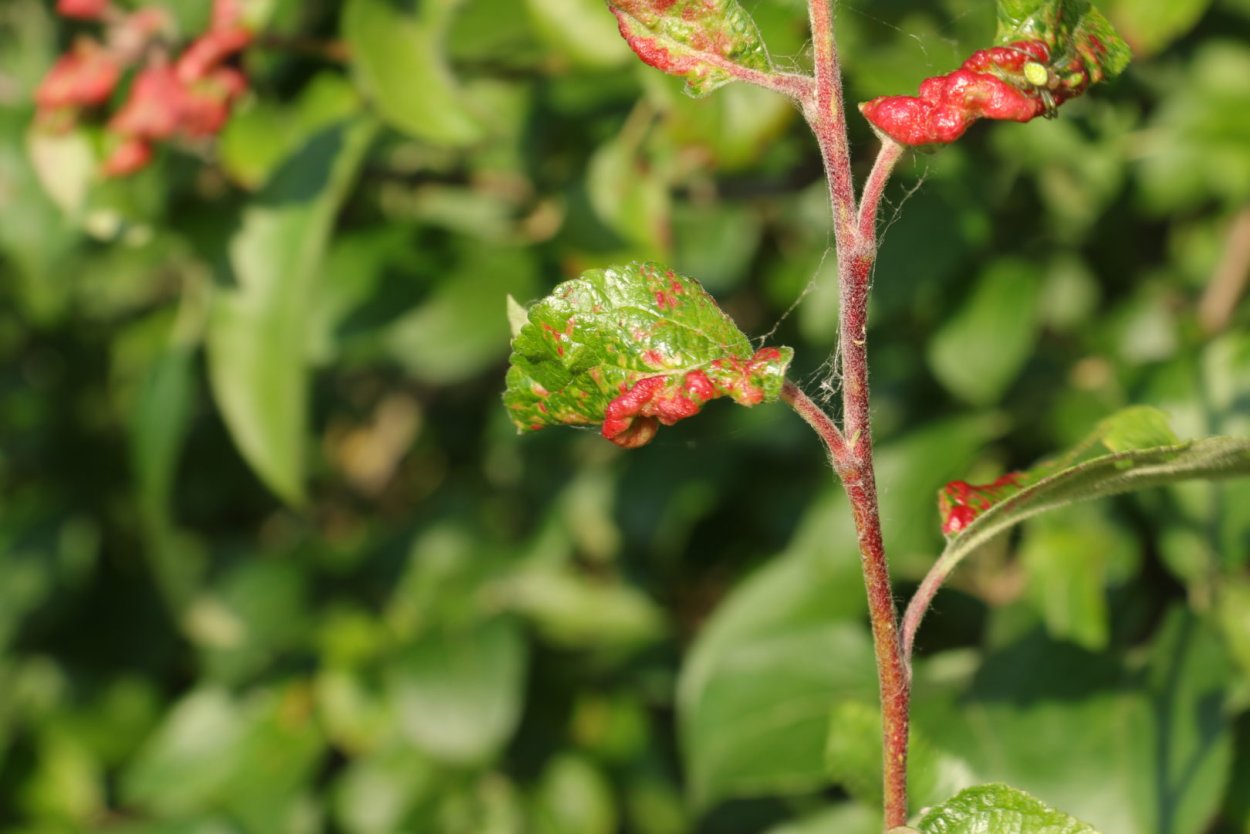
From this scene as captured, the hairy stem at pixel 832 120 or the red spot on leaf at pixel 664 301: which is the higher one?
the hairy stem at pixel 832 120

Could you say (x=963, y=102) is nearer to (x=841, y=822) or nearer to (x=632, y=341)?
(x=632, y=341)

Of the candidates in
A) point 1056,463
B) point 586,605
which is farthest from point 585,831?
point 1056,463

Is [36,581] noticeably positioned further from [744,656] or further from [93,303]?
[744,656]

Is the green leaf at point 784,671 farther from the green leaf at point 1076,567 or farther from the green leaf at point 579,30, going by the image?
the green leaf at point 579,30

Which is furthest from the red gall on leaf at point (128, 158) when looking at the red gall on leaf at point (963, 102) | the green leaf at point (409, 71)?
the red gall on leaf at point (963, 102)

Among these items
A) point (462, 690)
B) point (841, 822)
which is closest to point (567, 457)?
point (462, 690)

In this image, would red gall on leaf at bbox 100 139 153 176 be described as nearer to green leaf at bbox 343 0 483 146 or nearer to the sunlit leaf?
green leaf at bbox 343 0 483 146

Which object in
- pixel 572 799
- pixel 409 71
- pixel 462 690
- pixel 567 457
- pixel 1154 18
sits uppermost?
pixel 1154 18
